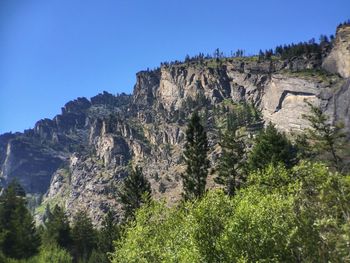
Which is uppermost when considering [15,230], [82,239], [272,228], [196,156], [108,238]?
[196,156]

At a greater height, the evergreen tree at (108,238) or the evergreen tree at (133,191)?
the evergreen tree at (133,191)

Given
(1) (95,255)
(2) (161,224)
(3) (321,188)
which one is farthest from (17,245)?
(3) (321,188)

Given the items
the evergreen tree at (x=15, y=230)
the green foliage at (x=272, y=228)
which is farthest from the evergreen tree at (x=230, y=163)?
the evergreen tree at (x=15, y=230)

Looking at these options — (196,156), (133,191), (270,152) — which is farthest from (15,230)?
(270,152)

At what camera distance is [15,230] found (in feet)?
254

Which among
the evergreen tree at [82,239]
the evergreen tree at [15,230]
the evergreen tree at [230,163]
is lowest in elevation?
the evergreen tree at [82,239]

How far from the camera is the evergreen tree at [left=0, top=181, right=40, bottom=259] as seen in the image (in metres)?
74.9

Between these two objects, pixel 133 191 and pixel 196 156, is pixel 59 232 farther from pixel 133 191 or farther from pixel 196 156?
pixel 196 156

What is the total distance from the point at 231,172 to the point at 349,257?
4549 cm

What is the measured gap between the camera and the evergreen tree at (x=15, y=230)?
74938mm

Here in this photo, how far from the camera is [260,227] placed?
86.1 ft

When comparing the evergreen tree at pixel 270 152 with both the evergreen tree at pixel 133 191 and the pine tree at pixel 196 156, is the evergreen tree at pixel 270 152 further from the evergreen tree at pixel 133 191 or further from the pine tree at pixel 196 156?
the evergreen tree at pixel 133 191

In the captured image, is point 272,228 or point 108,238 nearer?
point 272,228

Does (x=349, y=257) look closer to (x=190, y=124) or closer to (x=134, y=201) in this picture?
(x=190, y=124)
